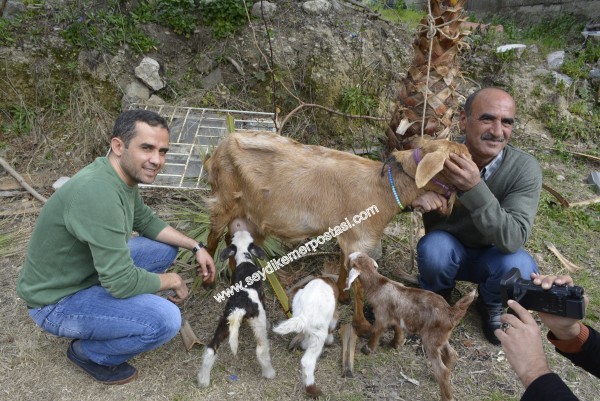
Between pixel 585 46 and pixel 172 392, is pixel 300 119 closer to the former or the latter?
pixel 172 392

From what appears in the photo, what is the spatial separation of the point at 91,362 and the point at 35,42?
5.17m

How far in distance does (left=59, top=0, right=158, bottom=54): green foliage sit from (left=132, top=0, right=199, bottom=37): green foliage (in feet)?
0.64

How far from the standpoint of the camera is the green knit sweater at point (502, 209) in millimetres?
3225

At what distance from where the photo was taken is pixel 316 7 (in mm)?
7316

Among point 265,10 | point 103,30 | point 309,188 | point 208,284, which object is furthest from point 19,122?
point 309,188

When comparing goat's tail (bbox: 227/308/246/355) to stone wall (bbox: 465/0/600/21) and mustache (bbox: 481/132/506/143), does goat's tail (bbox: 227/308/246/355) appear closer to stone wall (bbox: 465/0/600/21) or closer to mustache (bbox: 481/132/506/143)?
mustache (bbox: 481/132/506/143)

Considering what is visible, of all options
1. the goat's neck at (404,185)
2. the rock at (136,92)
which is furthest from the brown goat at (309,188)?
the rock at (136,92)

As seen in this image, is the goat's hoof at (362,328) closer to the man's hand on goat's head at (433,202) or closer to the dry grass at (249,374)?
the dry grass at (249,374)

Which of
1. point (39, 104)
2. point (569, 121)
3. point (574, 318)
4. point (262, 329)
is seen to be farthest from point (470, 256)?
point (39, 104)

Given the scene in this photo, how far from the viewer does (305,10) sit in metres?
7.31

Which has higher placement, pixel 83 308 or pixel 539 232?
pixel 83 308

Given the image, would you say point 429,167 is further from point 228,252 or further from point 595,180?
point 595,180

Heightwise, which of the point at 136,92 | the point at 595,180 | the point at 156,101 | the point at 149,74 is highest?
the point at 149,74

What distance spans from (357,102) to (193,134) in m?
2.30
